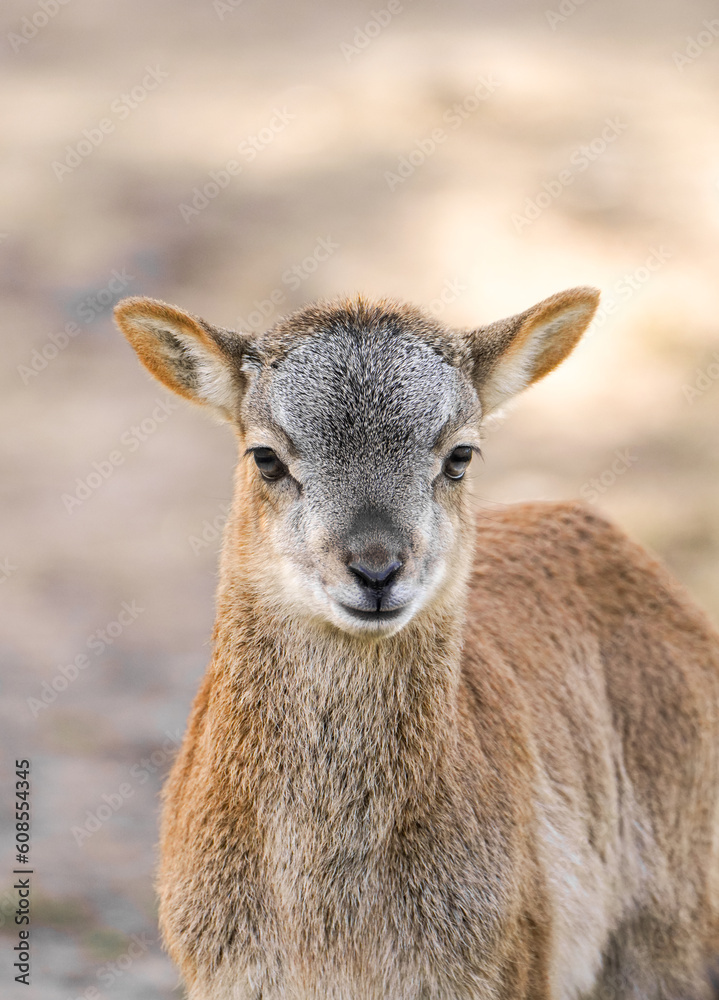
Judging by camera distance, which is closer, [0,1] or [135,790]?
[135,790]

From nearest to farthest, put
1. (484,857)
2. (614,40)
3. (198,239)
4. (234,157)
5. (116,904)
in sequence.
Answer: (484,857)
(116,904)
(198,239)
(234,157)
(614,40)

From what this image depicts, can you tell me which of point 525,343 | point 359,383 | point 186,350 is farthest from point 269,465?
point 525,343

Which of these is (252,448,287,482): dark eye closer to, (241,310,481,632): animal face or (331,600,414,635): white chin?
(241,310,481,632): animal face

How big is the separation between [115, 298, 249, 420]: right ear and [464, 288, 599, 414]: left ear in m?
1.19

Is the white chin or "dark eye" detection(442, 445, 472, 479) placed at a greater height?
"dark eye" detection(442, 445, 472, 479)

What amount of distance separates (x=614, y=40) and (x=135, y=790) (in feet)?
56.1

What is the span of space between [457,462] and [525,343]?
788 mm

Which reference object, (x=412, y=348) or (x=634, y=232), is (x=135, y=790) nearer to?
(x=412, y=348)

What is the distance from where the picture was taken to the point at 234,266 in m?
16.8

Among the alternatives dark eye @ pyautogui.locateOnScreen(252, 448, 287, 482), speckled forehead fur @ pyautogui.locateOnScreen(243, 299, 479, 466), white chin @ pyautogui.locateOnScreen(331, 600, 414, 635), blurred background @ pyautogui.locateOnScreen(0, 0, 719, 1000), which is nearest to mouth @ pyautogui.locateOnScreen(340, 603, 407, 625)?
white chin @ pyautogui.locateOnScreen(331, 600, 414, 635)

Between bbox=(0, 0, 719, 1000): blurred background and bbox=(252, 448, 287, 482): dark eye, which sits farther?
bbox=(0, 0, 719, 1000): blurred background

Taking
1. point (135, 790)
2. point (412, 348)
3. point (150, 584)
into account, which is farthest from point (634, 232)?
point (412, 348)

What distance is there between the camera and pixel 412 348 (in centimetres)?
564

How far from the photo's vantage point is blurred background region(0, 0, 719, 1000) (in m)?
10.6
